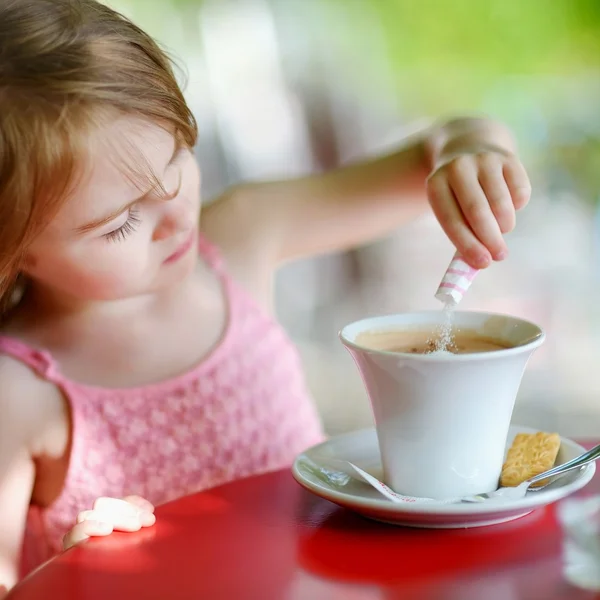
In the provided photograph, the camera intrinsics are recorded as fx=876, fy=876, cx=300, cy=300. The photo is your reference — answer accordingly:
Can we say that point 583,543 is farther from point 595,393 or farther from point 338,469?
point 595,393

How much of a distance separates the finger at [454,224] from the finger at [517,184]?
50 millimetres

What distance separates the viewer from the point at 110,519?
675 mm

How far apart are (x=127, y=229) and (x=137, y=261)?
0.04m

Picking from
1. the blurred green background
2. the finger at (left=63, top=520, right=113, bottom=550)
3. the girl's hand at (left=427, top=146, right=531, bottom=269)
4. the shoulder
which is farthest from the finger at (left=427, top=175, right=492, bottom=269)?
the blurred green background

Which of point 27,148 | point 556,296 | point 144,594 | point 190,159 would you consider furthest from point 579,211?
point 144,594

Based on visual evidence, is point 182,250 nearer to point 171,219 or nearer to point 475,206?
point 171,219

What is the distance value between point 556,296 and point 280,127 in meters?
1.09

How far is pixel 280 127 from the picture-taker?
296 centimetres

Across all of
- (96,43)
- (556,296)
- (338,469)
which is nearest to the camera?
(338,469)

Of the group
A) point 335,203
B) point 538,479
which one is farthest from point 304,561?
point 335,203

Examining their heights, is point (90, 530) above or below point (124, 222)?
below

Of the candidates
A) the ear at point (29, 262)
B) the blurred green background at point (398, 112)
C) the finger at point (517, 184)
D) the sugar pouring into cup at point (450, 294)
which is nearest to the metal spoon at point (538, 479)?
the sugar pouring into cup at point (450, 294)

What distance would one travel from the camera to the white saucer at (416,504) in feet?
1.93

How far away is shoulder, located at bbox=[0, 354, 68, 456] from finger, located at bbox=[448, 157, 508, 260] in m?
0.54
